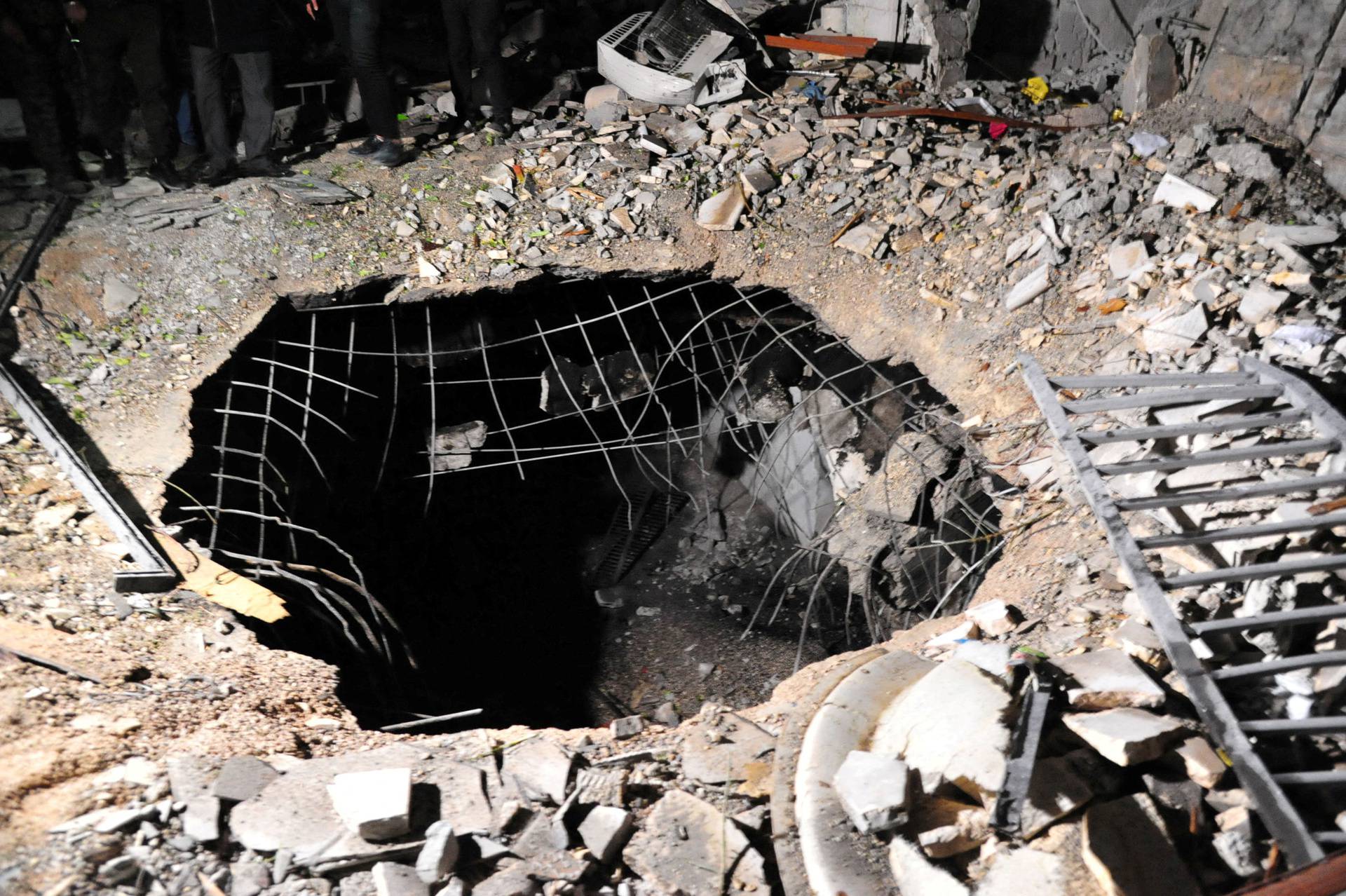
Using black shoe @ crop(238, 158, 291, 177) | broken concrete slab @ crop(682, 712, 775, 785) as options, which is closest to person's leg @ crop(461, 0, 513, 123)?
black shoe @ crop(238, 158, 291, 177)

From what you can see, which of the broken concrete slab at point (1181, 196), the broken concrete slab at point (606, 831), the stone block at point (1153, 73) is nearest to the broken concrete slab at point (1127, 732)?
the broken concrete slab at point (606, 831)

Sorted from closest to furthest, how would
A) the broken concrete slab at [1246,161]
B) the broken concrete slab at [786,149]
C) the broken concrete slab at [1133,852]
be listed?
the broken concrete slab at [1133,852], the broken concrete slab at [1246,161], the broken concrete slab at [786,149]

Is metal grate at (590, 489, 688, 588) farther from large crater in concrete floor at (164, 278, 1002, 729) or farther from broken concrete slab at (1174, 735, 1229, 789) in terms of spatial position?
broken concrete slab at (1174, 735, 1229, 789)

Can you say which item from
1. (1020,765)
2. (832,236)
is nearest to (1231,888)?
(1020,765)

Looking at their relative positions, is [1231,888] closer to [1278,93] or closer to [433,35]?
[1278,93]

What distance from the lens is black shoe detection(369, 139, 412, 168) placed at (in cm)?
505

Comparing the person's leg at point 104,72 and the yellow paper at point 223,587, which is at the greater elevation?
the person's leg at point 104,72

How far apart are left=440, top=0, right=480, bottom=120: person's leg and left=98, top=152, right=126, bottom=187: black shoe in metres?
1.90

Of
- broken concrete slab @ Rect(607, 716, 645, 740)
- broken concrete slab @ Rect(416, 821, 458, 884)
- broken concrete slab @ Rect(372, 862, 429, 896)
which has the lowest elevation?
broken concrete slab @ Rect(607, 716, 645, 740)

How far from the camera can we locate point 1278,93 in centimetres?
433

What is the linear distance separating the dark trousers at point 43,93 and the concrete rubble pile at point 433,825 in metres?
3.81

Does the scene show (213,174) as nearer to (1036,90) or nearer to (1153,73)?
(1036,90)

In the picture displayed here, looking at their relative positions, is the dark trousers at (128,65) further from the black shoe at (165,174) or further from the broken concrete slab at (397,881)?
the broken concrete slab at (397,881)

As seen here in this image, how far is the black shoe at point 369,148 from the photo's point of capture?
16.7ft
